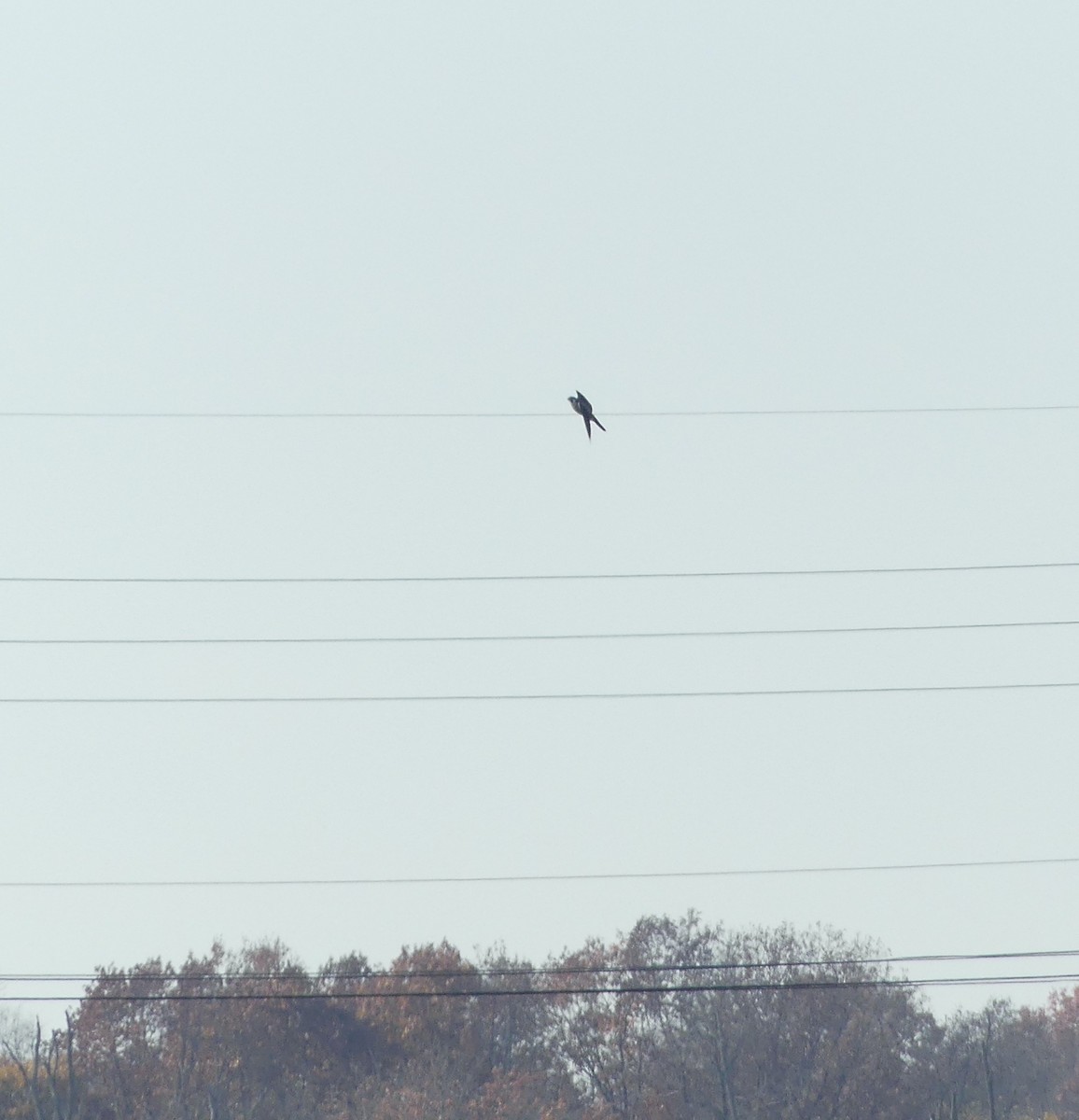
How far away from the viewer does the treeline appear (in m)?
57.0

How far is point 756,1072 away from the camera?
203 ft

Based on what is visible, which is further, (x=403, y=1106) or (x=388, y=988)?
(x=388, y=988)

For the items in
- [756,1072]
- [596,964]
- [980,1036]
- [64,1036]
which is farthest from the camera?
[980,1036]

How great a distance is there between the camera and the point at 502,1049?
62750mm

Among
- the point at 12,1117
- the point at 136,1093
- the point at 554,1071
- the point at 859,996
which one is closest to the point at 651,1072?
the point at 554,1071

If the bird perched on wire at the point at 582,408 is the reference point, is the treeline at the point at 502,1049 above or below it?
below

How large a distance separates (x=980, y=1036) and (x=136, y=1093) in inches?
1538

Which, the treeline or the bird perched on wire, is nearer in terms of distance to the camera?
the bird perched on wire

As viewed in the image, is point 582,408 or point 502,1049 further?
point 502,1049

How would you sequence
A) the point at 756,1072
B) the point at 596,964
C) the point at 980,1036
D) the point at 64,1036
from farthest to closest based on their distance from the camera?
the point at 980,1036
the point at 596,964
the point at 756,1072
the point at 64,1036

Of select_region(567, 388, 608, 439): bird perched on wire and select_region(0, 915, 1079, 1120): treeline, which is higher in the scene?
select_region(567, 388, 608, 439): bird perched on wire

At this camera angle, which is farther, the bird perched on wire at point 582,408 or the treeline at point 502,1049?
the treeline at point 502,1049

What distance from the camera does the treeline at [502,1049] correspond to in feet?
187

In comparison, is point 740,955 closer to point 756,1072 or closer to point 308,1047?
point 756,1072
